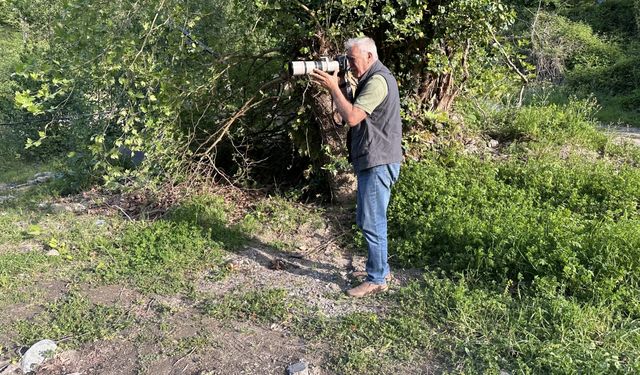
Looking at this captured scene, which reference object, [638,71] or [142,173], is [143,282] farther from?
[638,71]

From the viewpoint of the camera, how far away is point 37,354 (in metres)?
3.29

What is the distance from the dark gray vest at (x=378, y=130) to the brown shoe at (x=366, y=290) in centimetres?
89

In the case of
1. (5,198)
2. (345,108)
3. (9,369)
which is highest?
(345,108)

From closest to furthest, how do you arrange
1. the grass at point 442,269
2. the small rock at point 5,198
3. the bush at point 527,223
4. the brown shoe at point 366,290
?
the grass at point 442,269 → the bush at point 527,223 → the brown shoe at point 366,290 → the small rock at point 5,198

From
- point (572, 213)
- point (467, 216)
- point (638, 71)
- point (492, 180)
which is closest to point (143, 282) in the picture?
point (467, 216)

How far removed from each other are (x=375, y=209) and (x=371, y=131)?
57 centimetres

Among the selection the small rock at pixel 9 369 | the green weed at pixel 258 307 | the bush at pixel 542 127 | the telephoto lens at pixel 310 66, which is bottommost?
the small rock at pixel 9 369

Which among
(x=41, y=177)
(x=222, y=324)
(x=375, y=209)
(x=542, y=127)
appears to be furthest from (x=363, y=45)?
(x=41, y=177)

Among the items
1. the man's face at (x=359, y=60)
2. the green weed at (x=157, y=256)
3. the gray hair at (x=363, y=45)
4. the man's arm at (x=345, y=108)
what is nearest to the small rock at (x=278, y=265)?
the green weed at (x=157, y=256)

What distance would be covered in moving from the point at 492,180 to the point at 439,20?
168cm

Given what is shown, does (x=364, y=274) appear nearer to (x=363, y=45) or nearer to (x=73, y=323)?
(x=363, y=45)

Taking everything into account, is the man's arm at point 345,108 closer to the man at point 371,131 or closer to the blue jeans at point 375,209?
the man at point 371,131

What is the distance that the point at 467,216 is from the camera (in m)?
4.45

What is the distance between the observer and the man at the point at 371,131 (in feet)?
11.7
